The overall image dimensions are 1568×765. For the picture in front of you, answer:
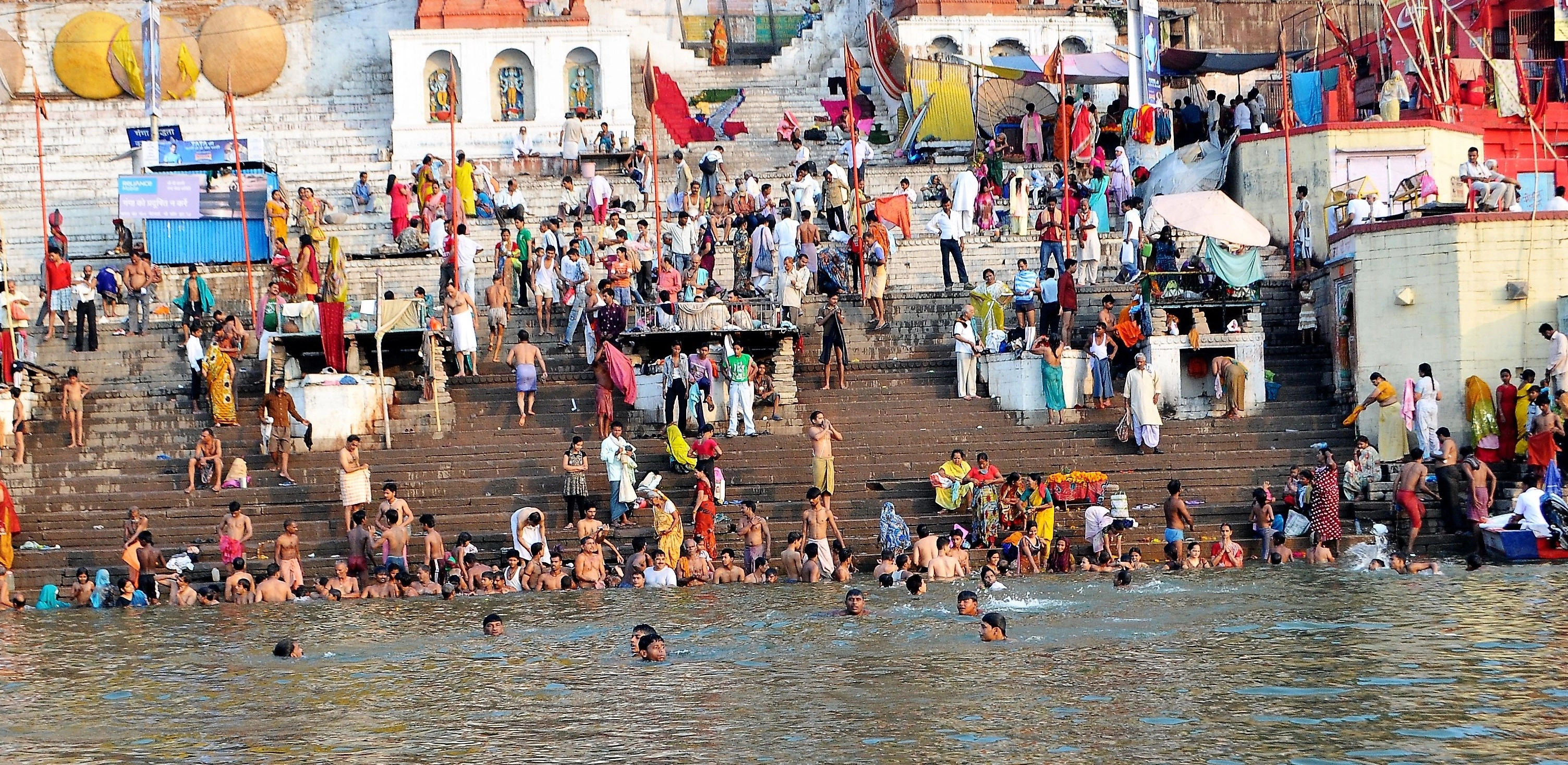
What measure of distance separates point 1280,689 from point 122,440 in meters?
12.9

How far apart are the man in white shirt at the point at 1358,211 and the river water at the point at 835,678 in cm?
684

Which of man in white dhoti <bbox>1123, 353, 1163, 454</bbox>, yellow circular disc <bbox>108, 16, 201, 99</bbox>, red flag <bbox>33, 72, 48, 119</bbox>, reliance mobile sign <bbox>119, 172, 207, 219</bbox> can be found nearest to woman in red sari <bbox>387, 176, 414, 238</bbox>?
reliance mobile sign <bbox>119, 172, 207, 219</bbox>

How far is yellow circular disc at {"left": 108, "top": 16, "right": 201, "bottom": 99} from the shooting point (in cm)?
3128

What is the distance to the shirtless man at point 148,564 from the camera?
18.3m

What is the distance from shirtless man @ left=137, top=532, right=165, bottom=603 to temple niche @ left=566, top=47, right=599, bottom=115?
1345 centimetres

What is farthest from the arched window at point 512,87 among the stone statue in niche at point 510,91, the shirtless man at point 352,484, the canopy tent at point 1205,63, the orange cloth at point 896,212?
the shirtless man at point 352,484

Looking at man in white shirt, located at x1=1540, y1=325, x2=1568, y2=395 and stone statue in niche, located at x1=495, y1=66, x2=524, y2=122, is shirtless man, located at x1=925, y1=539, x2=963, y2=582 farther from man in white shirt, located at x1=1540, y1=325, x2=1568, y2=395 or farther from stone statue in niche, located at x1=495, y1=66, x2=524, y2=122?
stone statue in niche, located at x1=495, y1=66, x2=524, y2=122

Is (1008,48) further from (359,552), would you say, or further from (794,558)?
(359,552)

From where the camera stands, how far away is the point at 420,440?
68.1 ft

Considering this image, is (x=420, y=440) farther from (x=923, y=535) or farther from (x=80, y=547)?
(x=923, y=535)

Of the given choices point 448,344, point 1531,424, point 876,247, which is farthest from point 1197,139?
point 448,344

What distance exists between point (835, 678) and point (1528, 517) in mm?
8074

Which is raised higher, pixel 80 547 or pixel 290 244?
pixel 290 244

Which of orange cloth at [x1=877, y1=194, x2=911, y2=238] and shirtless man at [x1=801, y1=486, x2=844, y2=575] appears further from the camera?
orange cloth at [x1=877, y1=194, x2=911, y2=238]
